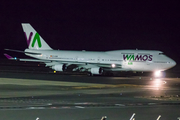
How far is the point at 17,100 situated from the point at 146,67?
31590 millimetres

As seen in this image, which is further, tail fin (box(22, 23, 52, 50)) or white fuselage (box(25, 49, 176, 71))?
tail fin (box(22, 23, 52, 50))

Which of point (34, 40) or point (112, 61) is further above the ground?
point (34, 40)

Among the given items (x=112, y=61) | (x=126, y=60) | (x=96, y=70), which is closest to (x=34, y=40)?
(x=112, y=61)

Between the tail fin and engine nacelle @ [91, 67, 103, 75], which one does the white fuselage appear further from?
the tail fin

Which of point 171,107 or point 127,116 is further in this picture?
point 171,107

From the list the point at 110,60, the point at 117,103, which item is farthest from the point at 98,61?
the point at 117,103

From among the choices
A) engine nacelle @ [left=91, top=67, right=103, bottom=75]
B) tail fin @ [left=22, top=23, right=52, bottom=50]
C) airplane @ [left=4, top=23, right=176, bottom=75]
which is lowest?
engine nacelle @ [left=91, top=67, right=103, bottom=75]

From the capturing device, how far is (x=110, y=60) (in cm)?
5100

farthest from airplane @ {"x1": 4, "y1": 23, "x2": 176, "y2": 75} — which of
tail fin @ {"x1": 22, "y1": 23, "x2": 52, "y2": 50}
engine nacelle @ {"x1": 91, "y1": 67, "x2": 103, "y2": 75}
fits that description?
tail fin @ {"x1": 22, "y1": 23, "x2": 52, "y2": 50}


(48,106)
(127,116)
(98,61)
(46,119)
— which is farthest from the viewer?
(98,61)

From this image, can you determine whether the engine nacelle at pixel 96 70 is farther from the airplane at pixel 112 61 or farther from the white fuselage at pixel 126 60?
the white fuselage at pixel 126 60

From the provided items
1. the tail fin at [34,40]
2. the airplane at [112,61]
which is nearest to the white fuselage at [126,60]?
the airplane at [112,61]

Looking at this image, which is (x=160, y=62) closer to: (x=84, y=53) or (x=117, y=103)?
(x=84, y=53)

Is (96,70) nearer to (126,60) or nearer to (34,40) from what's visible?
(126,60)
